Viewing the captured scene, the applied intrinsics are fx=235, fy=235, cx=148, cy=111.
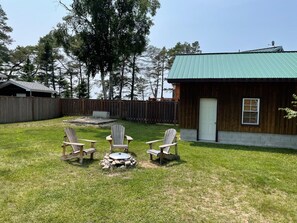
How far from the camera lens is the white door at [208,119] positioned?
35.8ft

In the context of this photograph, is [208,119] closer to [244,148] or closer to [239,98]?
[239,98]

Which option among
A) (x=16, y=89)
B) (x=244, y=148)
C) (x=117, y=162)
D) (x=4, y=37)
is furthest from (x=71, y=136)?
(x=4, y=37)

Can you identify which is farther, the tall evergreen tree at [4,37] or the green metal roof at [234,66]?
the tall evergreen tree at [4,37]

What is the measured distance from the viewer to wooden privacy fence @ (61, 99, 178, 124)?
17.0 m

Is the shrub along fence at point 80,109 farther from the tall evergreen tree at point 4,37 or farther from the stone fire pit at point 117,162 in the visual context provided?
the tall evergreen tree at point 4,37

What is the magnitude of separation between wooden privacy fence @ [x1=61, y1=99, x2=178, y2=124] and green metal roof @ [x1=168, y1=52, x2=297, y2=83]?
17.4ft

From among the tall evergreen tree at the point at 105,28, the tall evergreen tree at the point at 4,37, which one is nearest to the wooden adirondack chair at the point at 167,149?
the tall evergreen tree at the point at 105,28

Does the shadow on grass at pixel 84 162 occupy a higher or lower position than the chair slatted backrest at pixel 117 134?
lower

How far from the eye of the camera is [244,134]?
1045 cm

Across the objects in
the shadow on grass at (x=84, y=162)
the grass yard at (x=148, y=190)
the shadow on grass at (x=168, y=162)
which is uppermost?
the shadow on grass at (x=84, y=162)

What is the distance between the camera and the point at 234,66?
36.1ft

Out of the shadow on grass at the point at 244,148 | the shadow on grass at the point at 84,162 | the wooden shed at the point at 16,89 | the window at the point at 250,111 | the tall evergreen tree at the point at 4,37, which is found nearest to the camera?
the shadow on grass at the point at 84,162

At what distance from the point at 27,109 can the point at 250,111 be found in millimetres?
14657


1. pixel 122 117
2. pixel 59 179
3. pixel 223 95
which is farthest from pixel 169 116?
pixel 59 179
